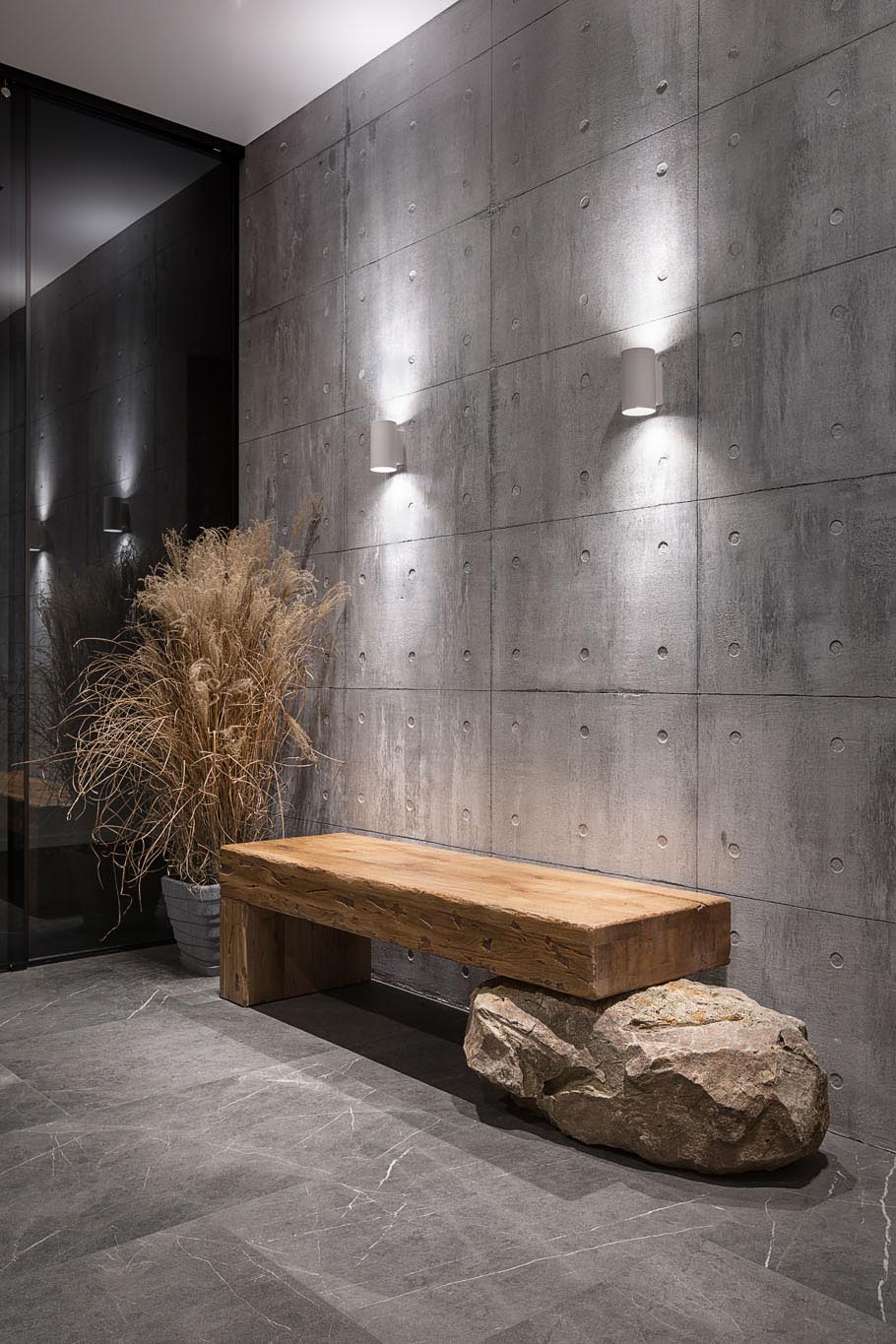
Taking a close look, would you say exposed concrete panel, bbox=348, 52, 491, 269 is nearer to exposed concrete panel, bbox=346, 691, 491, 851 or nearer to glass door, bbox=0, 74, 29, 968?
glass door, bbox=0, 74, 29, 968

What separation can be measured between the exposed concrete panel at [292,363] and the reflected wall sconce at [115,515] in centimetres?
63

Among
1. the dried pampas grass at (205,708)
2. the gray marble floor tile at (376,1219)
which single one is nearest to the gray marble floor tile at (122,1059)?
the gray marble floor tile at (376,1219)

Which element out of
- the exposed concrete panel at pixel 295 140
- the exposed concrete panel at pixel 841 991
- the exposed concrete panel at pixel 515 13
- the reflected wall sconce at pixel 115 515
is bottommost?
the exposed concrete panel at pixel 841 991

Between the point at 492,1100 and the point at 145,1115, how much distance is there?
2.81 feet

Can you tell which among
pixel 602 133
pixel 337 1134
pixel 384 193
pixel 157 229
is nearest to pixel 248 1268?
pixel 337 1134

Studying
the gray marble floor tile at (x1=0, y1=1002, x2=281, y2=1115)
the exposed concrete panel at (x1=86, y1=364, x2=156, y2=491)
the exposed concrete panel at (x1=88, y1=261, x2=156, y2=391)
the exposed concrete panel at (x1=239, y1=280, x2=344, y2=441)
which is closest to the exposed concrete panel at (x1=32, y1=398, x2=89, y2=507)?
the exposed concrete panel at (x1=86, y1=364, x2=156, y2=491)

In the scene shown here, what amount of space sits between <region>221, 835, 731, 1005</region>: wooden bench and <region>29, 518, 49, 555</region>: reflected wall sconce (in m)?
1.50

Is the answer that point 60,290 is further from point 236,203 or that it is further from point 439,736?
point 439,736

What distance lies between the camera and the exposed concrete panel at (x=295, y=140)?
4.23 m

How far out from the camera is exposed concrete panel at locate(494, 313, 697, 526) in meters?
2.89

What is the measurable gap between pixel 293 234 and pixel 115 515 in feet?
4.47

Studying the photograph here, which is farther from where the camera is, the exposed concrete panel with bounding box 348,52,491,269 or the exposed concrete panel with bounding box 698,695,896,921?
the exposed concrete panel with bounding box 348,52,491,269

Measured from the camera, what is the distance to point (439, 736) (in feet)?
12.0

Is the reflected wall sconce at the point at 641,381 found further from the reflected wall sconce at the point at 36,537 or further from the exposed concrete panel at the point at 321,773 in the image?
the reflected wall sconce at the point at 36,537
